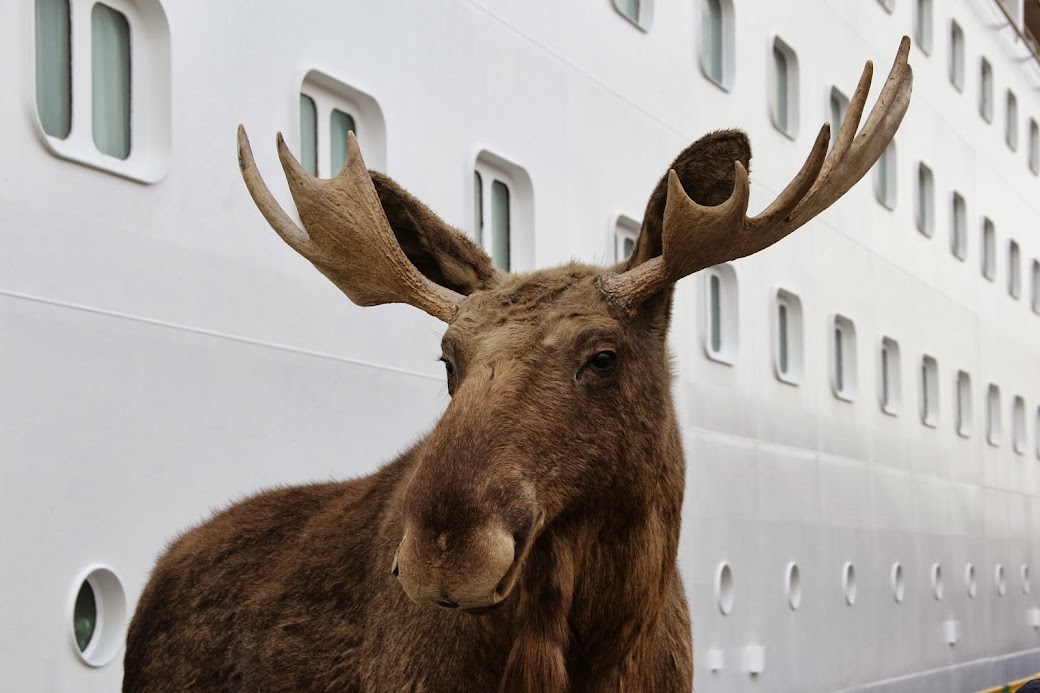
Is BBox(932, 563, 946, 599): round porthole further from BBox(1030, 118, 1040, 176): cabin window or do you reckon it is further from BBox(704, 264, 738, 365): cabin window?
BBox(1030, 118, 1040, 176): cabin window

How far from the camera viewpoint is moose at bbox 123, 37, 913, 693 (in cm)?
415

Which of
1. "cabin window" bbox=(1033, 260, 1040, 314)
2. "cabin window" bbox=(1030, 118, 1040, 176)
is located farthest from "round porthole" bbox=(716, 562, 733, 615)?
"cabin window" bbox=(1030, 118, 1040, 176)

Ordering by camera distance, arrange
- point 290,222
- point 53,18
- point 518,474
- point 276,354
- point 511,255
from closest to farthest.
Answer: point 518,474, point 290,222, point 53,18, point 276,354, point 511,255

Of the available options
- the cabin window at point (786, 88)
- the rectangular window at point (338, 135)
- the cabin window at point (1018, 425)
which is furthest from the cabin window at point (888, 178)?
the rectangular window at point (338, 135)

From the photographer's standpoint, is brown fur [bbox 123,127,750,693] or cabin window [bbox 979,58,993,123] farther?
cabin window [bbox 979,58,993,123]

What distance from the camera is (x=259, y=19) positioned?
9.59 meters

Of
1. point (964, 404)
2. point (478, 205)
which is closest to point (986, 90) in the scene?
point (964, 404)

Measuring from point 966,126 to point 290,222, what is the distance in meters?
25.9

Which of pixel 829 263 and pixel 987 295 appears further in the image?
pixel 987 295

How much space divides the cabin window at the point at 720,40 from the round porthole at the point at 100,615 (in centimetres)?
1168

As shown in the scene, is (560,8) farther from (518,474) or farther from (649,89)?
(518,474)

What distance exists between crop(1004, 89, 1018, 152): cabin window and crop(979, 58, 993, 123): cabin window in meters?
1.65

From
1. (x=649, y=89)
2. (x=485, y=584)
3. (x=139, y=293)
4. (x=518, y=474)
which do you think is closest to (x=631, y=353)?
(x=518, y=474)

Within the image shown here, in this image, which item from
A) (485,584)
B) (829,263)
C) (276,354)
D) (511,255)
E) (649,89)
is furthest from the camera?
(829,263)
